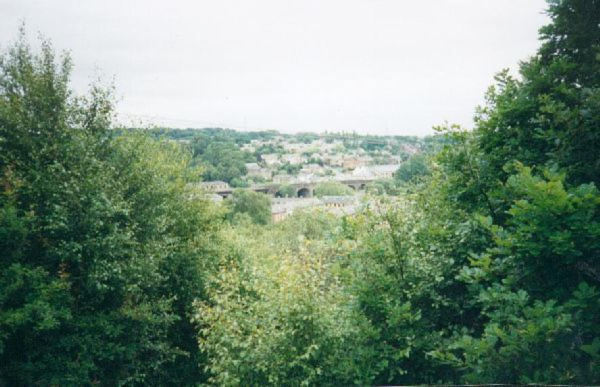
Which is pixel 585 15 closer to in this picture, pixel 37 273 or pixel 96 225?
pixel 96 225

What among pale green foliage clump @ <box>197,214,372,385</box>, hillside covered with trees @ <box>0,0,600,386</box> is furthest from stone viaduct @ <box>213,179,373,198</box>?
pale green foliage clump @ <box>197,214,372,385</box>

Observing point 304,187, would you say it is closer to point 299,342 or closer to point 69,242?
point 69,242

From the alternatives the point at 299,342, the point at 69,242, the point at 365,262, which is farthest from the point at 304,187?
the point at 299,342

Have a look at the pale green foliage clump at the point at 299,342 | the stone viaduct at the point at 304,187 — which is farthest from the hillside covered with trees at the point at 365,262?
the stone viaduct at the point at 304,187

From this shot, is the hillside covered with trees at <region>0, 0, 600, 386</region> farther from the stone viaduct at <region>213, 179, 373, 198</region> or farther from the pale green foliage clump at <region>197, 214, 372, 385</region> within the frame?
the stone viaduct at <region>213, 179, 373, 198</region>

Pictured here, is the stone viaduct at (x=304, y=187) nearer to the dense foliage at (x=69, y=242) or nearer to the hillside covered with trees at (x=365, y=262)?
the dense foliage at (x=69, y=242)

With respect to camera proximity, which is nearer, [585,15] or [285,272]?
[585,15]

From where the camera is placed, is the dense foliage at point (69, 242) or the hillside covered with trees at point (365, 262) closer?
the hillside covered with trees at point (365, 262)

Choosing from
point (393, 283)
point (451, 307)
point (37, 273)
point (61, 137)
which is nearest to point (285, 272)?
point (393, 283)
